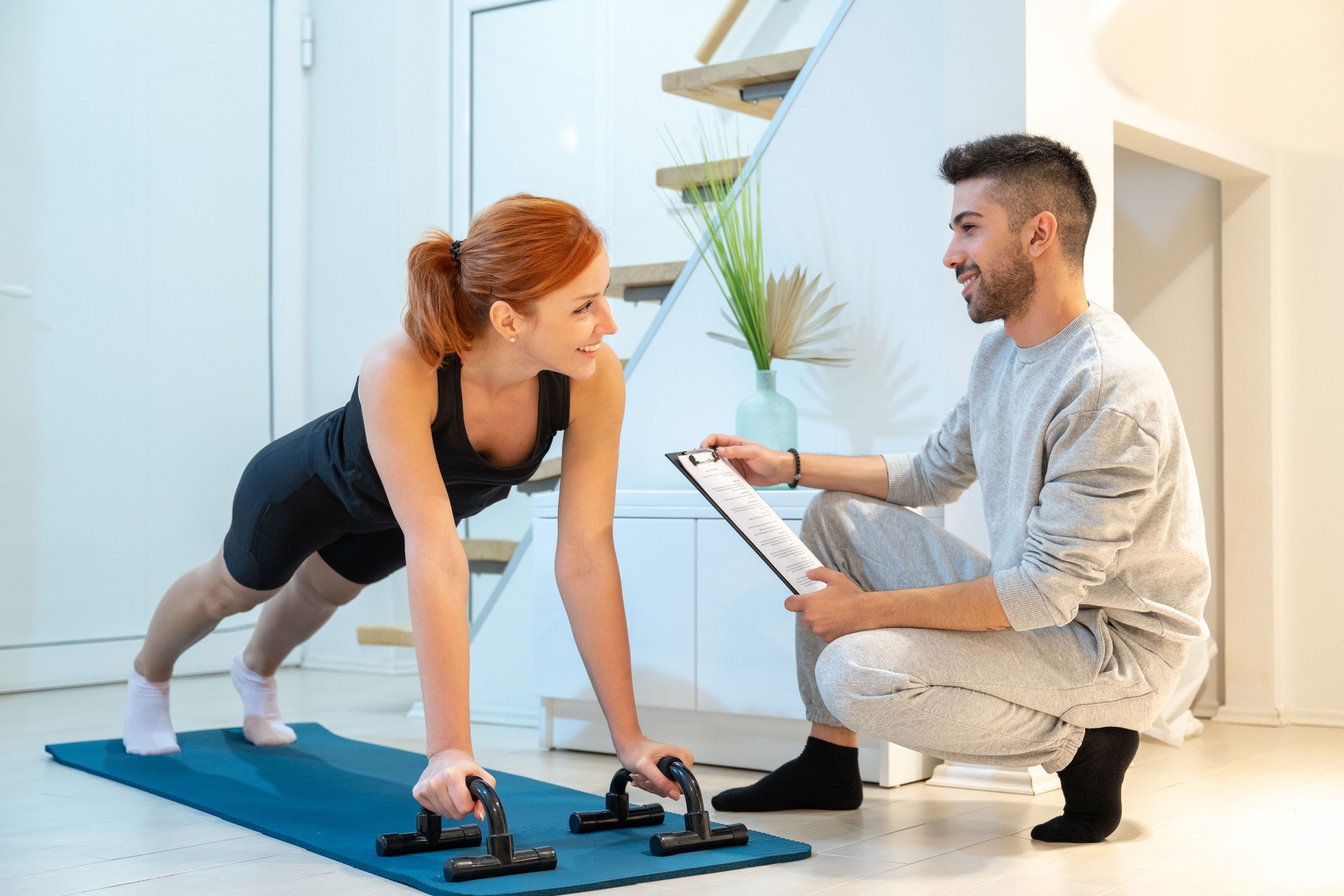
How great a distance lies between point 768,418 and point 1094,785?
3.22ft

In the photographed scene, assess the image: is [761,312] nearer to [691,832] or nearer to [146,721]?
[691,832]

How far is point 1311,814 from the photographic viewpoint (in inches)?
79.7

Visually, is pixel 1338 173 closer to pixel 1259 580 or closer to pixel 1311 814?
pixel 1259 580

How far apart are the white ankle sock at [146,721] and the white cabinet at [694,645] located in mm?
739

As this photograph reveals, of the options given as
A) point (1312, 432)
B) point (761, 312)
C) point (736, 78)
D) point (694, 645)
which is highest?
point (736, 78)

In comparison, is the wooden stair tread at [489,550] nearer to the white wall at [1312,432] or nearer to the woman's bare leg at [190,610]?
the woman's bare leg at [190,610]

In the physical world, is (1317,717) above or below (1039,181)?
below

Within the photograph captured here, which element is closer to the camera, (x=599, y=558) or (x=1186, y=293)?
(x=599, y=558)

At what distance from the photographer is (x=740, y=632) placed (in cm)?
245

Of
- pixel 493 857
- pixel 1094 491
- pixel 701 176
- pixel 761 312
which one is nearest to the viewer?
pixel 493 857

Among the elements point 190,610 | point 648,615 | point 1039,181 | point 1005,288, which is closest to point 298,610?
point 190,610

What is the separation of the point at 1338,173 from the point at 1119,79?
0.81 meters

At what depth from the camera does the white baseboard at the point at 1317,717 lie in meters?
2.98

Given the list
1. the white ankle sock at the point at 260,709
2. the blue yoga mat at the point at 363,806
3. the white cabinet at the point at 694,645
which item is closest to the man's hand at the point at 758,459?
the white cabinet at the point at 694,645
